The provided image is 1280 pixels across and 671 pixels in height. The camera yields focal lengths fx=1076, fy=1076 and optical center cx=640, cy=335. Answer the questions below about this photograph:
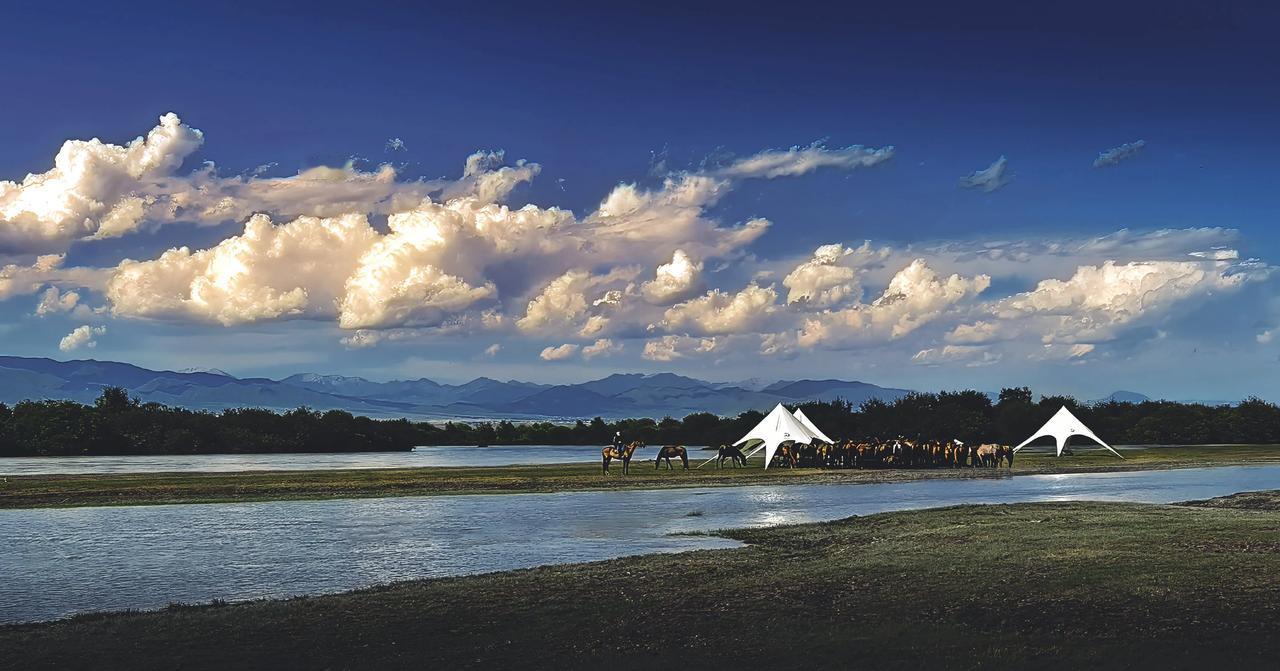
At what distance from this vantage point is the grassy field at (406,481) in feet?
132

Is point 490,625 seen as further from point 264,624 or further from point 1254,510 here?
point 1254,510

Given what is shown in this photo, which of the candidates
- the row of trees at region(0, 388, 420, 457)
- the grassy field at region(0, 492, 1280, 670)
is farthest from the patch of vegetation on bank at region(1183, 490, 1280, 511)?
the row of trees at region(0, 388, 420, 457)

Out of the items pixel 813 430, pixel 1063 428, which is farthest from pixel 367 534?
pixel 1063 428

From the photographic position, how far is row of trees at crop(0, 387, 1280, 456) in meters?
95.4

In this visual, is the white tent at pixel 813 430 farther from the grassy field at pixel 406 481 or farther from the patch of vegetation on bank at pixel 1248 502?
the patch of vegetation on bank at pixel 1248 502

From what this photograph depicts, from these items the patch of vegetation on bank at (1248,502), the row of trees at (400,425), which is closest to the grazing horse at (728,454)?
the row of trees at (400,425)

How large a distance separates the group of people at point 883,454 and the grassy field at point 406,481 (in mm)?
1929

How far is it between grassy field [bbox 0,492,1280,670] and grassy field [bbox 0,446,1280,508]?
85.3 feet

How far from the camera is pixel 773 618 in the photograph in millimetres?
13484

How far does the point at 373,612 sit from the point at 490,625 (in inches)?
77.9

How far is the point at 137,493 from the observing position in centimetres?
4097

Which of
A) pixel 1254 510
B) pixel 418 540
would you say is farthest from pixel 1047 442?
pixel 418 540

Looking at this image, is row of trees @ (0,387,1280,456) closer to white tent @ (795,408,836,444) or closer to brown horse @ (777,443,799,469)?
white tent @ (795,408,836,444)

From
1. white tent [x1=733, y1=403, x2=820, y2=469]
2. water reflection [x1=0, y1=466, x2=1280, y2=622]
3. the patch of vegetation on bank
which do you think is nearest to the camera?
water reflection [x1=0, y1=466, x2=1280, y2=622]
